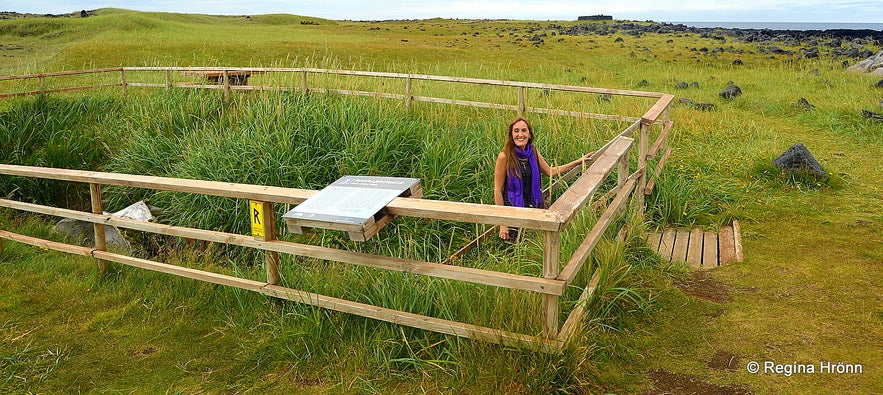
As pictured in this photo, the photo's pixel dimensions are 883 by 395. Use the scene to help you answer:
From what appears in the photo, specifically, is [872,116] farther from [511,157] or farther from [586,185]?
[586,185]

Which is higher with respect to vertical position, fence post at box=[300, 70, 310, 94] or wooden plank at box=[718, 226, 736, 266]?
fence post at box=[300, 70, 310, 94]

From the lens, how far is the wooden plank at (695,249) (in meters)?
5.79

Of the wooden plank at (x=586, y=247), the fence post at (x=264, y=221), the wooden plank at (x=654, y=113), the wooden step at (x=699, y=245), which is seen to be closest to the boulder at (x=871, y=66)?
the wooden plank at (x=654, y=113)

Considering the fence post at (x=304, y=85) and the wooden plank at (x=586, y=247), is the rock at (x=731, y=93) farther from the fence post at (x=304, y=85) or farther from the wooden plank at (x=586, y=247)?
the wooden plank at (x=586, y=247)

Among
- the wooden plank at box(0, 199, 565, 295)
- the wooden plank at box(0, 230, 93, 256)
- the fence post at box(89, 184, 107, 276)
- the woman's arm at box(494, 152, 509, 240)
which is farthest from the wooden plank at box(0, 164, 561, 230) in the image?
the woman's arm at box(494, 152, 509, 240)

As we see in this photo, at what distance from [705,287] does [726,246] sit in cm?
117

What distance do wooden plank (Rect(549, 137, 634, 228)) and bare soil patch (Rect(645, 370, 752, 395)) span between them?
1009 millimetres

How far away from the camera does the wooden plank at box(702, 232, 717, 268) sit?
5.77m

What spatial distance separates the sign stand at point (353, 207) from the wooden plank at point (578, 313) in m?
1.02

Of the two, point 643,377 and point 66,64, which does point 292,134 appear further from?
point 66,64

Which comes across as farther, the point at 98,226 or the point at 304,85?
the point at 304,85

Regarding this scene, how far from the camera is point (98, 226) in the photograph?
5.21 m

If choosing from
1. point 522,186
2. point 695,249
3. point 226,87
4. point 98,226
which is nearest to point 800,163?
point 695,249

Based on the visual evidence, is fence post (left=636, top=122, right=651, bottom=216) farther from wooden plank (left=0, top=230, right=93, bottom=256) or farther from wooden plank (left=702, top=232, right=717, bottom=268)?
wooden plank (left=0, top=230, right=93, bottom=256)
